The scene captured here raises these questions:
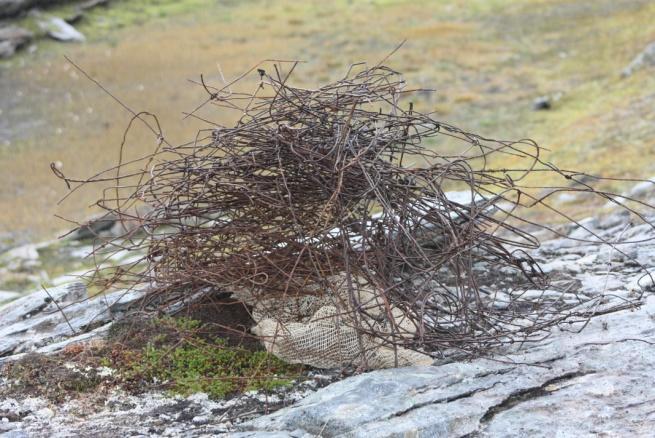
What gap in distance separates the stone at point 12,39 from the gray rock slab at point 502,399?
21.7 meters

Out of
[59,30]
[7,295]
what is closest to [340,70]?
[59,30]

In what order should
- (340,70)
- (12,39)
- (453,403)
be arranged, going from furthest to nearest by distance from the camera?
(12,39) → (340,70) → (453,403)

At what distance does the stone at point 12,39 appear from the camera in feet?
75.0

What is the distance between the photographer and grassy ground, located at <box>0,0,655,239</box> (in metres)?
12.8

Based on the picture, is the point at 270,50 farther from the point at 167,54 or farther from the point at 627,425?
the point at 627,425

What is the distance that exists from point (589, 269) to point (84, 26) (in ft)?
78.5

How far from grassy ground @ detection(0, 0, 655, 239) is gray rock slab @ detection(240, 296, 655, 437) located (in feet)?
22.7

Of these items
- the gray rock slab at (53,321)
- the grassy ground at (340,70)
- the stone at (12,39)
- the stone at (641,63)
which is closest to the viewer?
the gray rock slab at (53,321)

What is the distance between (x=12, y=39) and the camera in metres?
23.5

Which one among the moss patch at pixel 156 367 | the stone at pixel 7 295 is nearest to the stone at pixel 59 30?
the stone at pixel 7 295

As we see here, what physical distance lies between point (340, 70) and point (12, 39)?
10.3 meters

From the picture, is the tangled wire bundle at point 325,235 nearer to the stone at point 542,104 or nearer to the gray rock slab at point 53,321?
the gray rock slab at point 53,321

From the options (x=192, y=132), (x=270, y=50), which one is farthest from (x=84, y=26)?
(x=192, y=132)

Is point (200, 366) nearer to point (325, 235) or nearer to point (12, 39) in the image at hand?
→ point (325, 235)
